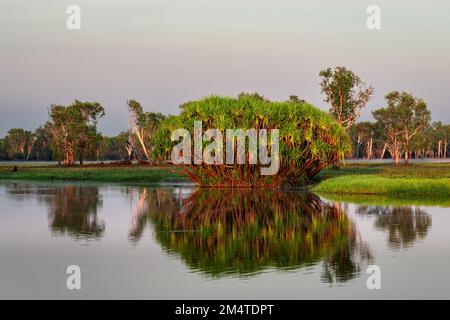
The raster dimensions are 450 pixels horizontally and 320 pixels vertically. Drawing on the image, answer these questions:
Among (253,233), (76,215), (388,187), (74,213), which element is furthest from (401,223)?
(388,187)

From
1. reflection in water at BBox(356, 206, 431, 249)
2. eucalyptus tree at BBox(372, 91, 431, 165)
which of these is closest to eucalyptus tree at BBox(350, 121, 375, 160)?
eucalyptus tree at BBox(372, 91, 431, 165)

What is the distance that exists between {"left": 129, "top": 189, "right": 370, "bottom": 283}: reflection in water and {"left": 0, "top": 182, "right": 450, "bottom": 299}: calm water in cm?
4

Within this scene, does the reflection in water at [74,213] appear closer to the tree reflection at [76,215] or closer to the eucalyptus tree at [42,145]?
the tree reflection at [76,215]

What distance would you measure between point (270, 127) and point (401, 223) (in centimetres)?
2092

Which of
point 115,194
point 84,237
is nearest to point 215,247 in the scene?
point 84,237

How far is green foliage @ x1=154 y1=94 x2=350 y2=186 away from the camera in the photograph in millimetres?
44406

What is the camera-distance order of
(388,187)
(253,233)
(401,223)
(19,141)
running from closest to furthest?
(253,233) → (401,223) → (388,187) → (19,141)

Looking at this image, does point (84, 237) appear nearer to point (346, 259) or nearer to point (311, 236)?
point (311, 236)

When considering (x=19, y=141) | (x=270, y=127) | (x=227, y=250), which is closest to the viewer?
(x=227, y=250)

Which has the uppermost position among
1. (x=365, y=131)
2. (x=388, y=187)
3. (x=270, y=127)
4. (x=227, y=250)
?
(x=365, y=131)

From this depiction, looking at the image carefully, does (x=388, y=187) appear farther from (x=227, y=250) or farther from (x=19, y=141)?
(x=19, y=141)

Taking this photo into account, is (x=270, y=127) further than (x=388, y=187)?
Yes

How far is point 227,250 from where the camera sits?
61.1 ft
